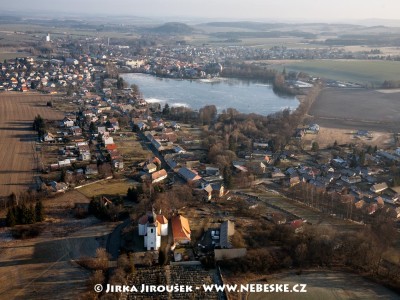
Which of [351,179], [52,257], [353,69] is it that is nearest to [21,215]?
[52,257]

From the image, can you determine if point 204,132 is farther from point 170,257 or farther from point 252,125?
point 170,257

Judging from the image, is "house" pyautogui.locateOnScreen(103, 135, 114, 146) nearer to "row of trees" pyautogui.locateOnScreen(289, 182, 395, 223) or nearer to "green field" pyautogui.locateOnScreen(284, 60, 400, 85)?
"row of trees" pyautogui.locateOnScreen(289, 182, 395, 223)

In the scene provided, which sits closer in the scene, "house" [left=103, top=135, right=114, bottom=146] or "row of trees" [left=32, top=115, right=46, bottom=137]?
"house" [left=103, top=135, right=114, bottom=146]

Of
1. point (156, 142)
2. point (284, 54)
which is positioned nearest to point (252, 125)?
point (156, 142)

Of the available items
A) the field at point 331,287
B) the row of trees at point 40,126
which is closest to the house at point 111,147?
the row of trees at point 40,126

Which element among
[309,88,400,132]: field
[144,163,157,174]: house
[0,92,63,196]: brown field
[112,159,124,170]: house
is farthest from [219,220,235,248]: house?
[309,88,400,132]: field

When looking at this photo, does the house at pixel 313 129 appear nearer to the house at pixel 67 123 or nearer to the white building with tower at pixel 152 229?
the house at pixel 67 123
